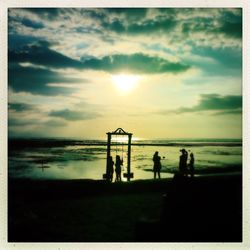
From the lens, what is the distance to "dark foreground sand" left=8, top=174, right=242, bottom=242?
3721 mm

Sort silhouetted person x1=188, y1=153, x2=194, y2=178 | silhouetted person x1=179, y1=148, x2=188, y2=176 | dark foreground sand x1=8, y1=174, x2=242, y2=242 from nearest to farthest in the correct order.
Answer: dark foreground sand x1=8, y1=174, x2=242, y2=242 → silhouetted person x1=179, y1=148, x2=188, y2=176 → silhouetted person x1=188, y1=153, x2=194, y2=178

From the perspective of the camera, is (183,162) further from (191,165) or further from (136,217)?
(136,217)

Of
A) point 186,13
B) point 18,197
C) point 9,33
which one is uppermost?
point 186,13

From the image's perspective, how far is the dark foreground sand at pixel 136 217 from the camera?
12.2ft

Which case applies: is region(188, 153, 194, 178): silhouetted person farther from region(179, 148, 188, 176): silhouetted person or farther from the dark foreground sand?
the dark foreground sand

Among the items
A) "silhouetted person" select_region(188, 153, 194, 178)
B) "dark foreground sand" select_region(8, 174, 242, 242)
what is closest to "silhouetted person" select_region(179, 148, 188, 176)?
"silhouetted person" select_region(188, 153, 194, 178)

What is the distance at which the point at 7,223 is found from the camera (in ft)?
12.7

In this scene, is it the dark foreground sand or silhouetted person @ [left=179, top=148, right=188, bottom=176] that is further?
silhouetted person @ [left=179, top=148, right=188, bottom=176]

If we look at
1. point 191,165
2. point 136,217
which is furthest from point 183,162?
point 136,217

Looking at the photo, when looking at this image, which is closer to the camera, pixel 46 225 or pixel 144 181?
pixel 46 225

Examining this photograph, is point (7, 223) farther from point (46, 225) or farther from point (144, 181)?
point (144, 181)
